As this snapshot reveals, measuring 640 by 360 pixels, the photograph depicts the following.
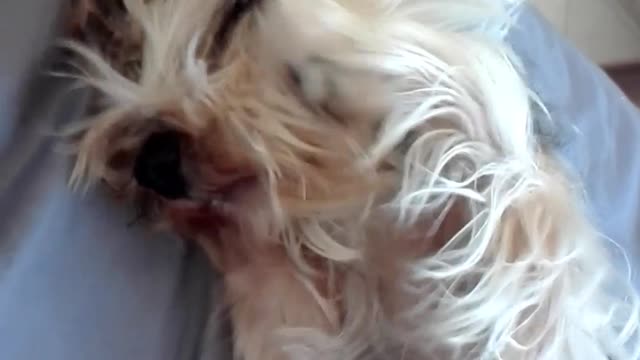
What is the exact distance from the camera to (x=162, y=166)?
89 centimetres

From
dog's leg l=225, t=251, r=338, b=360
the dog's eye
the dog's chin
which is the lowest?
dog's leg l=225, t=251, r=338, b=360

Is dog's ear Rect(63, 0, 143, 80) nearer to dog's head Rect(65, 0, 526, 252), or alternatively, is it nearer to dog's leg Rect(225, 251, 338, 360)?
dog's head Rect(65, 0, 526, 252)

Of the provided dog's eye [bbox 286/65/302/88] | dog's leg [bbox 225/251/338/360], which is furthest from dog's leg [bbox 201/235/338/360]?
dog's eye [bbox 286/65/302/88]

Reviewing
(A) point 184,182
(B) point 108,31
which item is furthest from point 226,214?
(B) point 108,31

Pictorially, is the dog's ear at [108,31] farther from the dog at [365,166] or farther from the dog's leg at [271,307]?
the dog's leg at [271,307]

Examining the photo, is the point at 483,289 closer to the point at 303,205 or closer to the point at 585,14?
the point at 303,205

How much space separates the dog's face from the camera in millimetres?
863

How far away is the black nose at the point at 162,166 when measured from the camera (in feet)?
2.90

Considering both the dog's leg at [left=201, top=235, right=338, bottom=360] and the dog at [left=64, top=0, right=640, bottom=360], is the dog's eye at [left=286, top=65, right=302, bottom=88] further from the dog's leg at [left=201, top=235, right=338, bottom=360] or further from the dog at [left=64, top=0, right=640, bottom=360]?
the dog's leg at [left=201, top=235, right=338, bottom=360]

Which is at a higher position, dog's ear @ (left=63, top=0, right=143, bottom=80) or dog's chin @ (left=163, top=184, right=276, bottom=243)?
dog's ear @ (left=63, top=0, right=143, bottom=80)

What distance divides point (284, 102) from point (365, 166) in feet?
0.23

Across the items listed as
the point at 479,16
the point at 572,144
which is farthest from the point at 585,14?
the point at 479,16

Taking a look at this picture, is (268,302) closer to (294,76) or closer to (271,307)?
(271,307)

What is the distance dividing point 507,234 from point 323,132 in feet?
0.46
